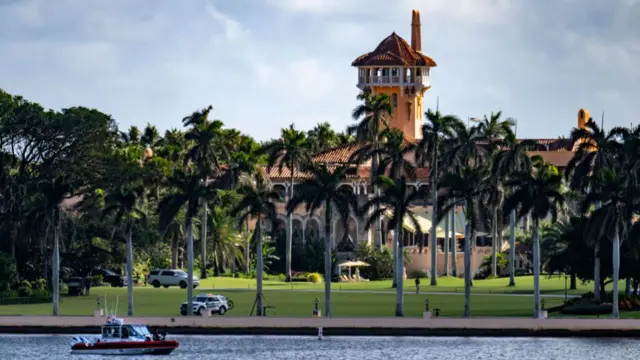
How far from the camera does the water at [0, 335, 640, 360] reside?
98.7 meters

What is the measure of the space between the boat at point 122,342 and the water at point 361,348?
58cm

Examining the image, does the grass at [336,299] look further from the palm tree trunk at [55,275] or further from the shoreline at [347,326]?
the shoreline at [347,326]

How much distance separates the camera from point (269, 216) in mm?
110688

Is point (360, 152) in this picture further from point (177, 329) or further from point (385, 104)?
point (177, 329)

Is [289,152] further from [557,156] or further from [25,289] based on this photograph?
[557,156]

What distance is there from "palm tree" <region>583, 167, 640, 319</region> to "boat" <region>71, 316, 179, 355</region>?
2607 centimetres

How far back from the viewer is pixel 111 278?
464 ft

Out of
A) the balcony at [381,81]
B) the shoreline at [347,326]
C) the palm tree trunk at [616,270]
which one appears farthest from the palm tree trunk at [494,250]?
the balcony at [381,81]

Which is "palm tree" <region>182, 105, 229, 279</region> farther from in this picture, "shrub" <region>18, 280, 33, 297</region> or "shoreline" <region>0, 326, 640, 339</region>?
"shoreline" <region>0, 326, 640, 339</region>

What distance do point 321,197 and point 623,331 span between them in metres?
19.0

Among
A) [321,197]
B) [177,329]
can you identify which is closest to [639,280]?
[321,197]

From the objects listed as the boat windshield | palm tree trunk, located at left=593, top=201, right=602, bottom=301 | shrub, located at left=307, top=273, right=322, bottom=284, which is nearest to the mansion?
shrub, located at left=307, top=273, right=322, bottom=284

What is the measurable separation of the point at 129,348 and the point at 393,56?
101496 mm

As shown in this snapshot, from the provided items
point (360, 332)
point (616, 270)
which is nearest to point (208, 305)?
point (360, 332)
